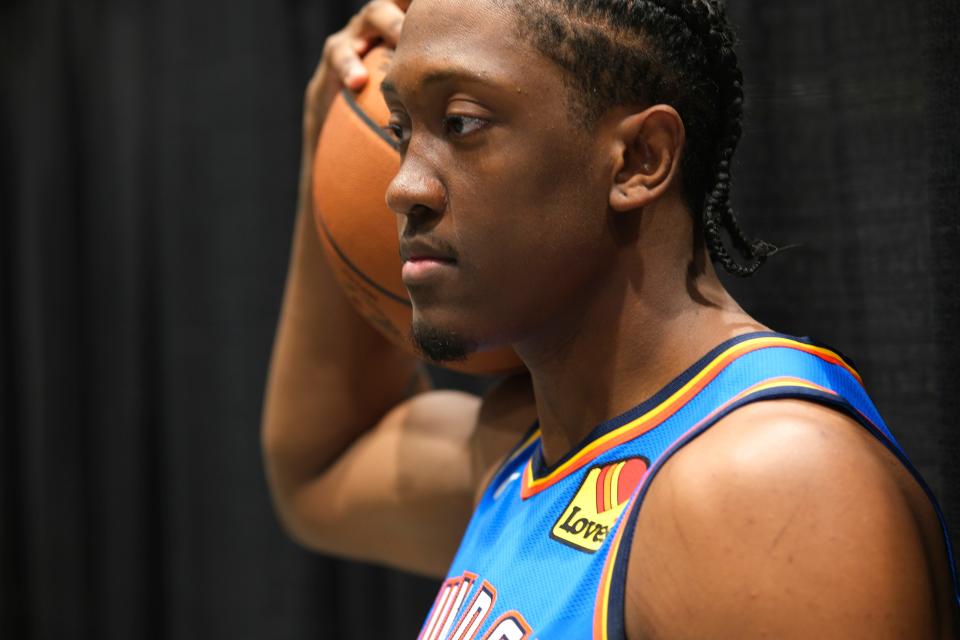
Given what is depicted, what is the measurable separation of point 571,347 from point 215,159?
167 cm

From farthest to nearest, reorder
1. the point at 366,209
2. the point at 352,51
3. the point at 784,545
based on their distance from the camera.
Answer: the point at 352,51, the point at 366,209, the point at 784,545

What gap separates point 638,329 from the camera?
91 centimetres

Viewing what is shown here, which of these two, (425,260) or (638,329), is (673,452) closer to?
(638,329)

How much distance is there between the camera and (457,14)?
89 centimetres

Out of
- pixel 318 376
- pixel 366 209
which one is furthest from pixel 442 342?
pixel 318 376

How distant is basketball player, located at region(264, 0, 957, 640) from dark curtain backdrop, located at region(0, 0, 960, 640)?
42 cm

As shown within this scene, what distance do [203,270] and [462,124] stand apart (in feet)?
5.79

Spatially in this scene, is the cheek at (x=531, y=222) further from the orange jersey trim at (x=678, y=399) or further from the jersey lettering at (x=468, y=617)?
the jersey lettering at (x=468, y=617)

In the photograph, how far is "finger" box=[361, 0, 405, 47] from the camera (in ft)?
4.02

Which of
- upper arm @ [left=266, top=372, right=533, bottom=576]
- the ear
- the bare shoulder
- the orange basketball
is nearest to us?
the bare shoulder

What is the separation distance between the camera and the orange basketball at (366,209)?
1.14m

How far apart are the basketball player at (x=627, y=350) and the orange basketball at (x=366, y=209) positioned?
0.67 feet

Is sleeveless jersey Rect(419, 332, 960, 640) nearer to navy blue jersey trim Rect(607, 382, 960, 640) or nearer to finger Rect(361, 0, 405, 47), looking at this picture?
navy blue jersey trim Rect(607, 382, 960, 640)

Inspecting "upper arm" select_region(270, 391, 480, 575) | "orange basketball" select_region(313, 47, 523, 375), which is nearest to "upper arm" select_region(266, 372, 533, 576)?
"upper arm" select_region(270, 391, 480, 575)
